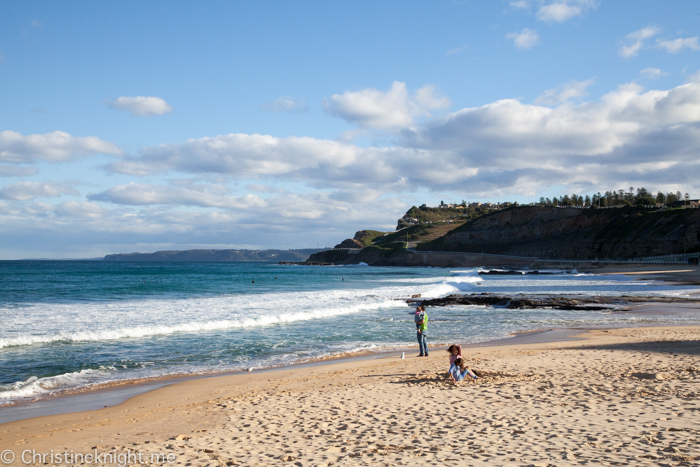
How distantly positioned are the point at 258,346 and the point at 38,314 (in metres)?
15.3

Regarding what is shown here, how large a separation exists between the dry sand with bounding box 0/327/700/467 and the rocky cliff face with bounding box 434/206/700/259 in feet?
257

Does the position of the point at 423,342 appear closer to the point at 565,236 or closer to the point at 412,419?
the point at 412,419

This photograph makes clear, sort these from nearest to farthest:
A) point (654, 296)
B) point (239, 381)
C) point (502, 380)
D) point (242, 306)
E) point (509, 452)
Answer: point (509, 452)
point (502, 380)
point (239, 381)
point (242, 306)
point (654, 296)

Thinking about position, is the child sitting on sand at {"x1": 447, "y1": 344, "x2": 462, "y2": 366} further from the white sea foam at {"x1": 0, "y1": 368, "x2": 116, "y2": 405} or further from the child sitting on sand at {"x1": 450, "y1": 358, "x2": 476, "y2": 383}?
the white sea foam at {"x1": 0, "y1": 368, "x2": 116, "y2": 405}

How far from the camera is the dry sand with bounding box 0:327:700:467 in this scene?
5.55 metres

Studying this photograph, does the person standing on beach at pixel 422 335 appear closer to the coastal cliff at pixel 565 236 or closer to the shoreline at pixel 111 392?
the shoreline at pixel 111 392

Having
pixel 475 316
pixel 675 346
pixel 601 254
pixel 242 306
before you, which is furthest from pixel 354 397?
pixel 601 254

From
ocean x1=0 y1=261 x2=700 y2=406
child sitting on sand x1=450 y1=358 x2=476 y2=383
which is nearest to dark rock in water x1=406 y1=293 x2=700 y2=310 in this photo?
ocean x1=0 y1=261 x2=700 y2=406

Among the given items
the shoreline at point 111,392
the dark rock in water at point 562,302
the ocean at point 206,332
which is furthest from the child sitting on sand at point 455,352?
the dark rock in water at point 562,302

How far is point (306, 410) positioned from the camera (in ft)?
26.3

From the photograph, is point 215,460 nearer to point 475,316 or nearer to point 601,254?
point 475,316

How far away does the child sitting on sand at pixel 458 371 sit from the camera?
980 cm

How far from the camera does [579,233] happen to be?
102 metres

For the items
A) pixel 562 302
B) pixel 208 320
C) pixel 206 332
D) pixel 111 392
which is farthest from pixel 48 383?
pixel 562 302
